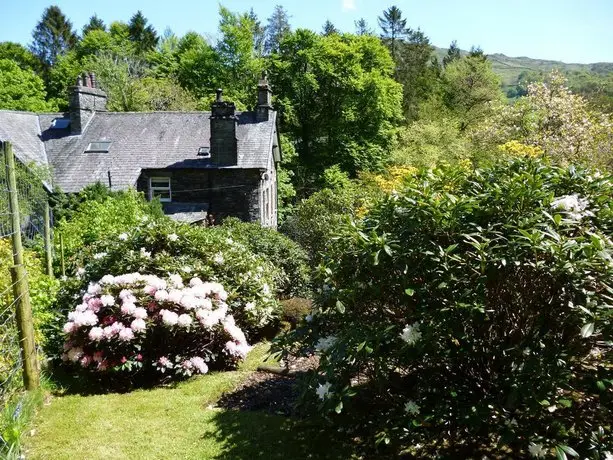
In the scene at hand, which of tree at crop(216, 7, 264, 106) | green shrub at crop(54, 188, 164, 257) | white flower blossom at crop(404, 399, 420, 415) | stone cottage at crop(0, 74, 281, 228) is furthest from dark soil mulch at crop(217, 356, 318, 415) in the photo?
tree at crop(216, 7, 264, 106)

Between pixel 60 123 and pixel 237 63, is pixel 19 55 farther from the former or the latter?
pixel 60 123

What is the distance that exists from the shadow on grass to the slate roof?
705 inches

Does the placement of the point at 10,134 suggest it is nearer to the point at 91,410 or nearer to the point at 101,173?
the point at 101,173

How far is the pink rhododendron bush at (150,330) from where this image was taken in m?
6.84

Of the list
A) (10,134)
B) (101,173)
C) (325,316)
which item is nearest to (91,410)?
(325,316)

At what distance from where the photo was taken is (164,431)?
545cm

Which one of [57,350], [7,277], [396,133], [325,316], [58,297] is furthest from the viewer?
[396,133]

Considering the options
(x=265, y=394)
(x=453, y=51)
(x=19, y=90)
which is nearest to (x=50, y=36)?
(x=19, y=90)

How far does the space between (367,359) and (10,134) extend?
75.0 feet

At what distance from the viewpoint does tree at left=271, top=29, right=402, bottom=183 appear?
119 feet

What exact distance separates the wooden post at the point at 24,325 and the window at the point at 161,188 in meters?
18.1

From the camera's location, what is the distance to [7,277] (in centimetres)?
646

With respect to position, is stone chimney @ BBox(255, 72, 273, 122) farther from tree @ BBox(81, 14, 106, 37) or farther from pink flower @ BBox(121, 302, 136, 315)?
tree @ BBox(81, 14, 106, 37)

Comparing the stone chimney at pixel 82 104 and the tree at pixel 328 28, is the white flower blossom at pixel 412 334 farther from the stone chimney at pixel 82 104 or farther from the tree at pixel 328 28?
the tree at pixel 328 28
